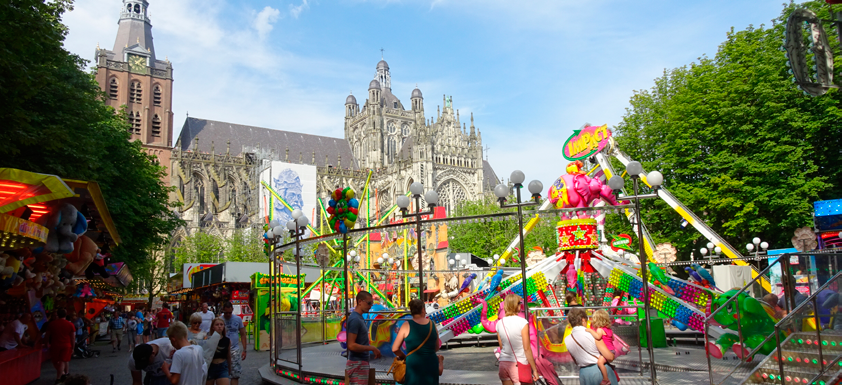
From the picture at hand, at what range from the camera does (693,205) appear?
2417cm

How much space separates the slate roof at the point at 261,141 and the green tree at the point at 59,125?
42.1 metres

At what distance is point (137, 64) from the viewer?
5981 cm

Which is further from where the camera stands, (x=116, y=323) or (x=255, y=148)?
(x=255, y=148)

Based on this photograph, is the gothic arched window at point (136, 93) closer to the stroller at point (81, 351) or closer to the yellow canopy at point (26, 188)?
the stroller at point (81, 351)

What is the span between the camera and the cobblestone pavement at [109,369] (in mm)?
11609

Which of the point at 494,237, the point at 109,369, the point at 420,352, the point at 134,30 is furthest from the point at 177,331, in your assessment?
the point at 134,30

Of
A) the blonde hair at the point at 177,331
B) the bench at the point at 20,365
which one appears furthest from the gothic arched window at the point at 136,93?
the blonde hair at the point at 177,331

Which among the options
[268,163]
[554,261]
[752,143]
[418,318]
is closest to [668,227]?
[752,143]

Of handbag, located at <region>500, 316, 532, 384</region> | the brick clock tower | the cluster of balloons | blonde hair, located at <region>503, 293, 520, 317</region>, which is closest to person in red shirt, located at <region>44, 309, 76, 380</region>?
the cluster of balloons

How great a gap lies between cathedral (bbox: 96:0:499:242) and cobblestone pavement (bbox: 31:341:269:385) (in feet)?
113

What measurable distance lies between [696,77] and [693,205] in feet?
19.4

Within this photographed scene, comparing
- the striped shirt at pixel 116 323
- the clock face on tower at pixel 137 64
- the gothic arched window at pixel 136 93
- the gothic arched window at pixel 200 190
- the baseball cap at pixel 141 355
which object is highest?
the clock face on tower at pixel 137 64

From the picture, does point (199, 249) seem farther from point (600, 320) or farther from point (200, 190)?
point (600, 320)

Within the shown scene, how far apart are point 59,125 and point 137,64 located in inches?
2062
